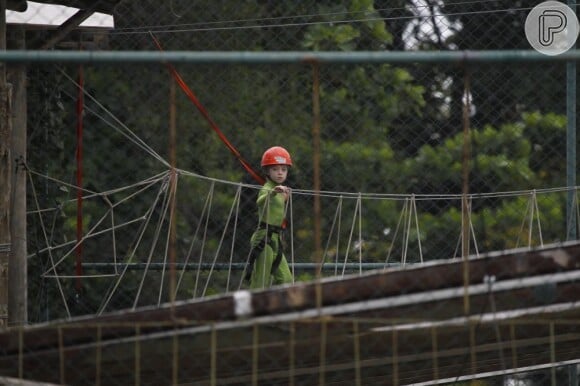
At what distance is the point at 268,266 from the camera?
247 inches

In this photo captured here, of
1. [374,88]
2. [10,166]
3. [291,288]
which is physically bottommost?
[291,288]

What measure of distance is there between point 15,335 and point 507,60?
1.78 meters

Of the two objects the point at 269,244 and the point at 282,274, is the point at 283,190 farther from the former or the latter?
the point at 282,274

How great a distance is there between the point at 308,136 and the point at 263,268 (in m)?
2.88

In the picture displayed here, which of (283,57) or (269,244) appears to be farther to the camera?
(269,244)

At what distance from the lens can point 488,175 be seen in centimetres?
825

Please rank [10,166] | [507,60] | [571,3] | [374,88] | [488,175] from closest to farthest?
[507,60]
[10,166]
[571,3]
[488,175]
[374,88]

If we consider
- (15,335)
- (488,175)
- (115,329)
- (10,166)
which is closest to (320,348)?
(115,329)

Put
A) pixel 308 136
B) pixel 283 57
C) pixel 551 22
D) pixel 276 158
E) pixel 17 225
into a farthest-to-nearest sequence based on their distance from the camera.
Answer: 1. pixel 308 136
2. pixel 551 22
3. pixel 276 158
4. pixel 17 225
5. pixel 283 57

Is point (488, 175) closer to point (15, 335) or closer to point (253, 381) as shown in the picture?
point (253, 381)

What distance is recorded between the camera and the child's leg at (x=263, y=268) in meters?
6.24

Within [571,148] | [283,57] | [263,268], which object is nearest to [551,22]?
[571,148]

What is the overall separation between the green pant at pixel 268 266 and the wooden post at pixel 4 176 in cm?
148

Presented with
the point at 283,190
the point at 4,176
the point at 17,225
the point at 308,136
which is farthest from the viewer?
the point at 308,136
